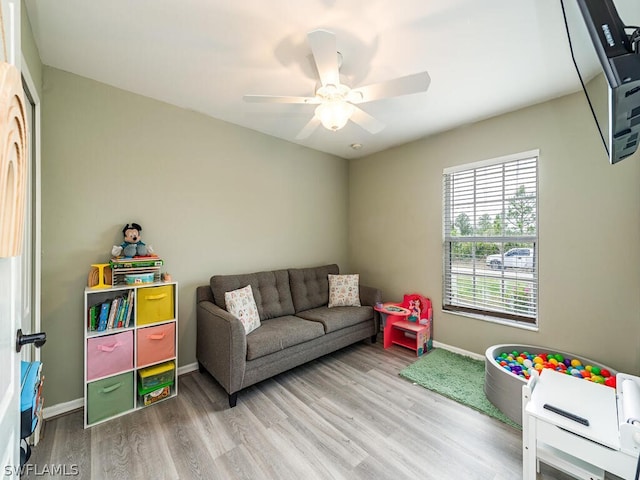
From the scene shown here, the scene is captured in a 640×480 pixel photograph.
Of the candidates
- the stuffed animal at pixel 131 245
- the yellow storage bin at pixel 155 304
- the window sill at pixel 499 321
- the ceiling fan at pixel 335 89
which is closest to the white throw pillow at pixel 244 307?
the yellow storage bin at pixel 155 304

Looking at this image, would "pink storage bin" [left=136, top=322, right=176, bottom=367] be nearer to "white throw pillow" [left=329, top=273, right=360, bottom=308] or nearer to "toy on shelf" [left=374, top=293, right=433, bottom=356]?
"white throw pillow" [left=329, top=273, right=360, bottom=308]

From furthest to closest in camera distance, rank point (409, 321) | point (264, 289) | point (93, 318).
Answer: point (409, 321), point (264, 289), point (93, 318)

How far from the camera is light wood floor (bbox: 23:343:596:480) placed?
5.13 ft

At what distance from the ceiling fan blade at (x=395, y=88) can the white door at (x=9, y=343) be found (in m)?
1.44

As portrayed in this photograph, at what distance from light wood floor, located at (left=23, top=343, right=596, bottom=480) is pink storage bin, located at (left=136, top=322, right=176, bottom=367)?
0.37m

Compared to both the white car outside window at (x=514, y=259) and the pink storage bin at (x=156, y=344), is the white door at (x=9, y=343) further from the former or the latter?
the white car outside window at (x=514, y=259)

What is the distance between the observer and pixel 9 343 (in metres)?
0.71

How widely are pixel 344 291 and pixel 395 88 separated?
2360mm

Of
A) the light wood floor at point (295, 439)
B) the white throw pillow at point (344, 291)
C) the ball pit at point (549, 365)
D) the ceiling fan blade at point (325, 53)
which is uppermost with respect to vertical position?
the ceiling fan blade at point (325, 53)

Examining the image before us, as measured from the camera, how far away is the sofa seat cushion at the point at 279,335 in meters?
2.23

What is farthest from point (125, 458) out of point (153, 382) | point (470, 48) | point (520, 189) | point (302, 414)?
point (520, 189)

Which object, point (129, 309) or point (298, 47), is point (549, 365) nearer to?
point (298, 47)

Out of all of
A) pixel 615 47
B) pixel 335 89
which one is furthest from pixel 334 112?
pixel 615 47

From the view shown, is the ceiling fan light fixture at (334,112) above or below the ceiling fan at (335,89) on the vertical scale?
below
